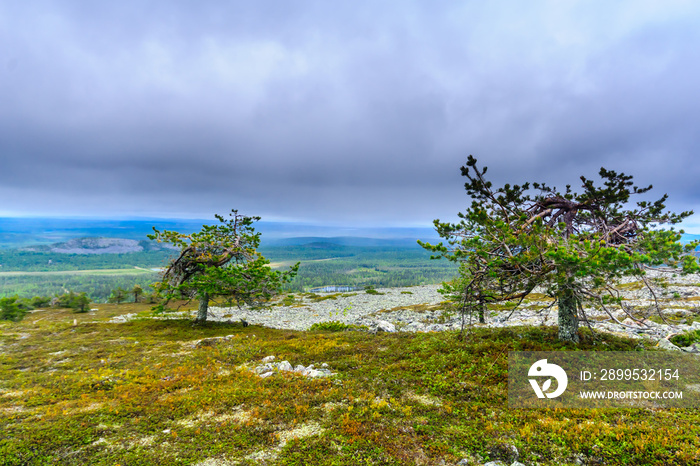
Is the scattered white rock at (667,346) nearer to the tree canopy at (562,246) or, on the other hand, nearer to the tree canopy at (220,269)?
the tree canopy at (562,246)

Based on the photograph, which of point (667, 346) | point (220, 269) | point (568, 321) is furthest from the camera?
point (220, 269)

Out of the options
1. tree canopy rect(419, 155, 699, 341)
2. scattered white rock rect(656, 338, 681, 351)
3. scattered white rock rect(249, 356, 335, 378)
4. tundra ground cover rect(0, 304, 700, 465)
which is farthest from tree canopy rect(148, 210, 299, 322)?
scattered white rock rect(656, 338, 681, 351)

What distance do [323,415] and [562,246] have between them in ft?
27.0

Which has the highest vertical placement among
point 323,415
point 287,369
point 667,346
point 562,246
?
point 562,246

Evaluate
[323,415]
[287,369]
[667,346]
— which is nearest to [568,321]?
A: [667,346]

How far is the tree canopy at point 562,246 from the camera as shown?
7.56 m

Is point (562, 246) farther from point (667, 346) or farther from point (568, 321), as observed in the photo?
point (667, 346)

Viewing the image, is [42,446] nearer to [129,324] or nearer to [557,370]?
[557,370]

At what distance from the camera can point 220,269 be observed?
1884cm

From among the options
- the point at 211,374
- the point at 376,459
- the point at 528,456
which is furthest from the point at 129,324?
the point at 528,456

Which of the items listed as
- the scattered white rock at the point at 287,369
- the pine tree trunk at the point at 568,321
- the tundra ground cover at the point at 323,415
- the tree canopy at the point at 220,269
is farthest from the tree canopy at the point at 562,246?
the tree canopy at the point at 220,269

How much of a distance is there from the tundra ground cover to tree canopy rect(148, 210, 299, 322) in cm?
677

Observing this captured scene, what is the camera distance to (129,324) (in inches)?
925

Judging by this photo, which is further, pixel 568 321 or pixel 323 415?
pixel 568 321
